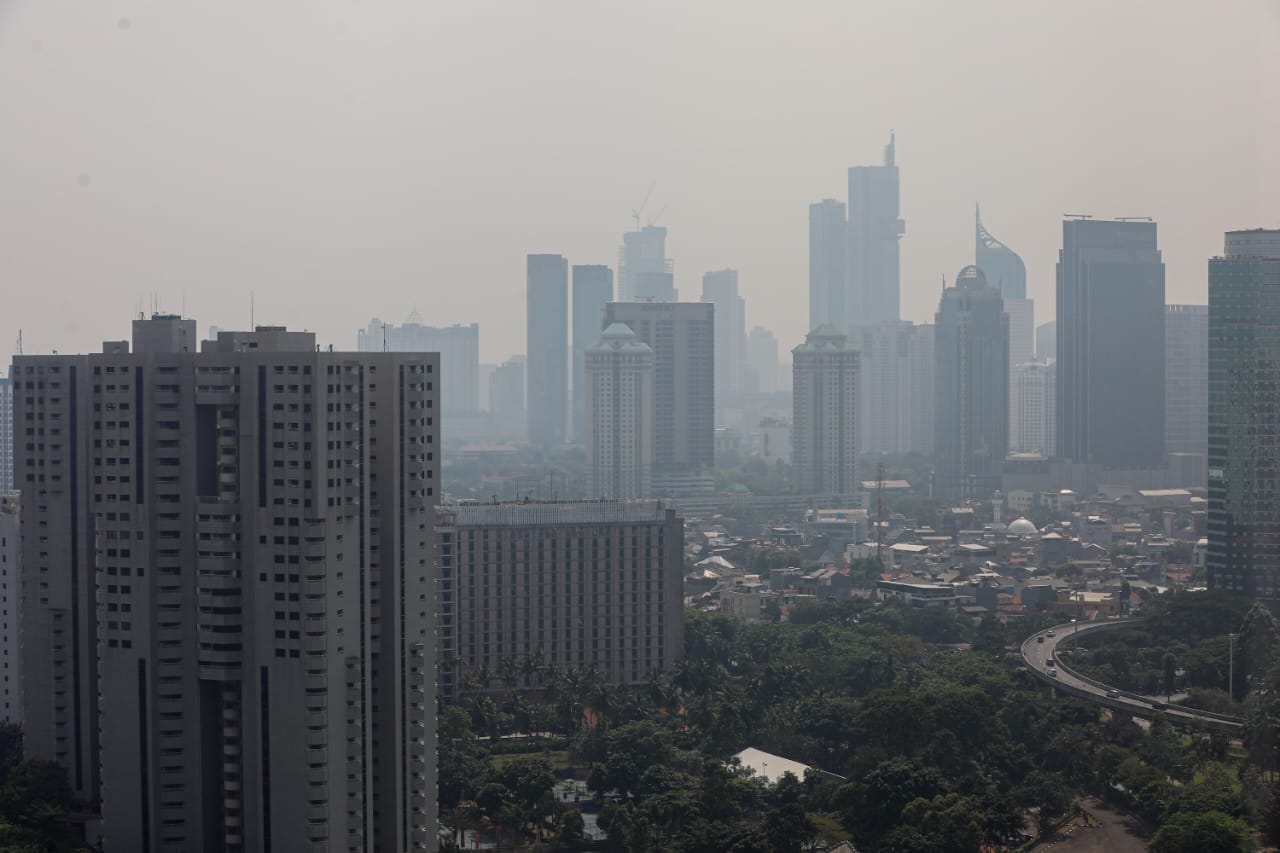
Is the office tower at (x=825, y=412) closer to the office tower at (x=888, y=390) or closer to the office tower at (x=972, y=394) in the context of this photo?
the office tower at (x=972, y=394)

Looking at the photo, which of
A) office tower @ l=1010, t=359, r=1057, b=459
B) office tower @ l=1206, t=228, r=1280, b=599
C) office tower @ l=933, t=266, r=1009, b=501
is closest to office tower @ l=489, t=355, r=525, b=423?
office tower @ l=1010, t=359, r=1057, b=459

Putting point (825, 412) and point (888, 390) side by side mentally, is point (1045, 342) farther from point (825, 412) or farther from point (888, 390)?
point (825, 412)

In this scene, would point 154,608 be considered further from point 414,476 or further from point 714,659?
point 714,659

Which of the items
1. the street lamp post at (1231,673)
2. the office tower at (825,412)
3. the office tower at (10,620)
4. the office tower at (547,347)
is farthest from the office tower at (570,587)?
the office tower at (547,347)

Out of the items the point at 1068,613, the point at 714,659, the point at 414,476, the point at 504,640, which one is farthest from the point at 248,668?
the point at 1068,613

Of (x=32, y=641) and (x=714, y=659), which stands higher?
(x=32, y=641)

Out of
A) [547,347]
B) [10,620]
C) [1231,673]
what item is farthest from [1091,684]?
[547,347]

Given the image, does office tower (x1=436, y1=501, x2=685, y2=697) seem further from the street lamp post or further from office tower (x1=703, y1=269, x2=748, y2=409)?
office tower (x1=703, y1=269, x2=748, y2=409)
